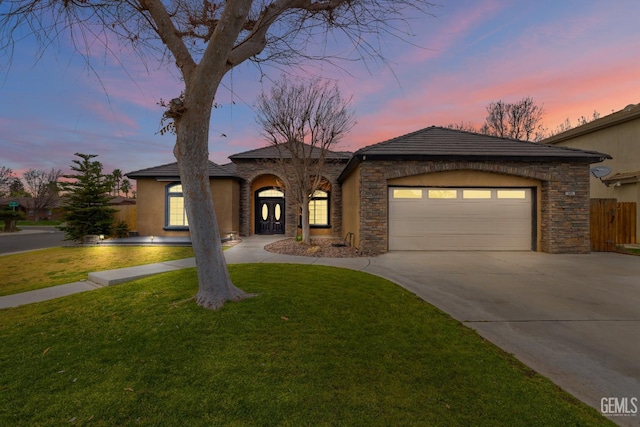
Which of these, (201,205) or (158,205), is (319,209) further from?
(201,205)

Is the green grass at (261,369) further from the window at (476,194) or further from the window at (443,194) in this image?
the window at (476,194)

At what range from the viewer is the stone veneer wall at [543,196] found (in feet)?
33.2

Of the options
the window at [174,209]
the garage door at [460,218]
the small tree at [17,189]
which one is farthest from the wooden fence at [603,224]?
the small tree at [17,189]

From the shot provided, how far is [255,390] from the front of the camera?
235 cm

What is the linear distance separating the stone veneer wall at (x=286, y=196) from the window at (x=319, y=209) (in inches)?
16.4

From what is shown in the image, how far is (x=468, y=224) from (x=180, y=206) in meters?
14.3

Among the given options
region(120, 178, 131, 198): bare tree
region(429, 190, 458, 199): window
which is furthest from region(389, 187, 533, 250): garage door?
region(120, 178, 131, 198): bare tree

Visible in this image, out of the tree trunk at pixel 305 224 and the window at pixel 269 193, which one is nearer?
the tree trunk at pixel 305 224

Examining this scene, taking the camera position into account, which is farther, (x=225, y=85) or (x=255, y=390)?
(x=225, y=85)

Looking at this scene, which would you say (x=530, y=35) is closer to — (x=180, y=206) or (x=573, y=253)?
(x=573, y=253)

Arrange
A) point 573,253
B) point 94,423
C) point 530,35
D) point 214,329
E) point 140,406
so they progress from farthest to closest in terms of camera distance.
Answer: point 573,253
point 530,35
point 214,329
point 140,406
point 94,423

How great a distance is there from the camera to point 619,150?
15.1 m

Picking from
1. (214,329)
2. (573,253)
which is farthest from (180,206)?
(573,253)

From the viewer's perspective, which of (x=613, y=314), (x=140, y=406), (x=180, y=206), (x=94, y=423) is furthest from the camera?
(x=180, y=206)
